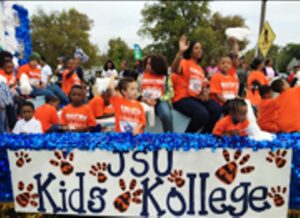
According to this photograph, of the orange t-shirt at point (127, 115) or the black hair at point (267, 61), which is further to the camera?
the black hair at point (267, 61)

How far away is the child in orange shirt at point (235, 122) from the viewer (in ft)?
9.00

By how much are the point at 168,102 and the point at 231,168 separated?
6.61 feet

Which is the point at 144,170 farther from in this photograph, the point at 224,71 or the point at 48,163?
the point at 224,71

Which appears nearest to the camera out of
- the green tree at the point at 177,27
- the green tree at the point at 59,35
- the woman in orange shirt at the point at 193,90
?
the woman in orange shirt at the point at 193,90

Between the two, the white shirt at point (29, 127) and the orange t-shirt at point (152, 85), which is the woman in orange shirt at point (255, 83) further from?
the white shirt at point (29, 127)

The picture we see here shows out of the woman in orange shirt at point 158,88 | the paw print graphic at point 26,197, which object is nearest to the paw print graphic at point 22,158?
the paw print graphic at point 26,197

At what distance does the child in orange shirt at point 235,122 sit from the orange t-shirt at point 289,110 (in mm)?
726

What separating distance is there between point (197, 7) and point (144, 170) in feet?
108

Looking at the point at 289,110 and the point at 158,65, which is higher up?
the point at 158,65

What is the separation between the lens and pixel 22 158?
251cm

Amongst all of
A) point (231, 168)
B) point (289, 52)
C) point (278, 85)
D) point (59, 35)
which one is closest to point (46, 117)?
point (231, 168)

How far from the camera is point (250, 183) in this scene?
2355 mm

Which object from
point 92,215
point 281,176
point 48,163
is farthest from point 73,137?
point 281,176

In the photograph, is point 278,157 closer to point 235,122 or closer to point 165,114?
point 235,122
